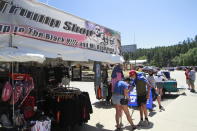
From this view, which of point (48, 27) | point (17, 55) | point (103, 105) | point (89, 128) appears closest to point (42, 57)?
point (17, 55)

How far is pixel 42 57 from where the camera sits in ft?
17.8

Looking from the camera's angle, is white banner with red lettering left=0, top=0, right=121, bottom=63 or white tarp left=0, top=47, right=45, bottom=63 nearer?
white tarp left=0, top=47, right=45, bottom=63

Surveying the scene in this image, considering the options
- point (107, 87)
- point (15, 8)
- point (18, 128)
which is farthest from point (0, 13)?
point (107, 87)

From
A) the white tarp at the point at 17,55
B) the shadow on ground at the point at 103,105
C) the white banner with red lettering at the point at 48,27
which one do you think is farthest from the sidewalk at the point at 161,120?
the white tarp at the point at 17,55

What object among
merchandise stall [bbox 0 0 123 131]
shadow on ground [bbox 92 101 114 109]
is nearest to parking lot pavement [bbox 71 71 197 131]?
shadow on ground [bbox 92 101 114 109]

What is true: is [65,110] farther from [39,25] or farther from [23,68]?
[39,25]

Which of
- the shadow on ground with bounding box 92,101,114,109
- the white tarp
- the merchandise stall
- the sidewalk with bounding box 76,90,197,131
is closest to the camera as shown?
the white tarp

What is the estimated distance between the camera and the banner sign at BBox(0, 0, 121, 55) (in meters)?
5.48

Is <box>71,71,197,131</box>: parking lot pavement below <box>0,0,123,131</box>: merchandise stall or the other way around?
below

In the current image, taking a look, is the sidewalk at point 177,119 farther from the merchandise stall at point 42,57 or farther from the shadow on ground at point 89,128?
the merchandise stall at point 42,57

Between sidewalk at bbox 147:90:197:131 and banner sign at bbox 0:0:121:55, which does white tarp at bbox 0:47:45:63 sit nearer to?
banner sign at bbox 0:0:121:55

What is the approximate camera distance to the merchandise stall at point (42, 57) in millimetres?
5461

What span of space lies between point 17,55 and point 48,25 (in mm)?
1576

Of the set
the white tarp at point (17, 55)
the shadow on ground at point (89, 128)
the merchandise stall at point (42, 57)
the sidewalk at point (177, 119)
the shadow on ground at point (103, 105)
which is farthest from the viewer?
the shadow on ground at point (103, 105)
